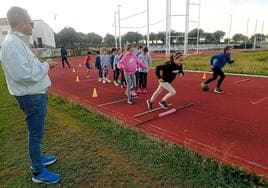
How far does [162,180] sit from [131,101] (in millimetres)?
4795

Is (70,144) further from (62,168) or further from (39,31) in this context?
(39,31)

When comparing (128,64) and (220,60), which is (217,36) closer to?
(220,60)

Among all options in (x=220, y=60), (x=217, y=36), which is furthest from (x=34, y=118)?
(x=217, y=36)

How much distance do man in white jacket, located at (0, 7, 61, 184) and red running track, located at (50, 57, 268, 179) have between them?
260cm

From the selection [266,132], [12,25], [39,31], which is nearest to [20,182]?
[12,25]

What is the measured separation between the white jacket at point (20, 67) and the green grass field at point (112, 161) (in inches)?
55.2

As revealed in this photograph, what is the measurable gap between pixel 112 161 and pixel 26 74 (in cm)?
196

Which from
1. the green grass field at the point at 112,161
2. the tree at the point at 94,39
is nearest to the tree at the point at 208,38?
the tree at the point at 94,39

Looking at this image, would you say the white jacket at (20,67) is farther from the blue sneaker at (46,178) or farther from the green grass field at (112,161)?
the green grass field at (112,161)

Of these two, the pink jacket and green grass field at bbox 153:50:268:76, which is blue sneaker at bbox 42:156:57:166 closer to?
the pink jacket

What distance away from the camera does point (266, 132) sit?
5.38m

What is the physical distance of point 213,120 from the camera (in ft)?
20.6

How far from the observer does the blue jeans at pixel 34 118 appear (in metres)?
3.25

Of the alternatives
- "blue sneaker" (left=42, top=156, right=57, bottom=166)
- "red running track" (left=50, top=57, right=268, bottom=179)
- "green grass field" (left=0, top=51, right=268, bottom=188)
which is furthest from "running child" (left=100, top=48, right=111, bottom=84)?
"blue sneaker" (left=42, top=156, right=57, bottom=166)
